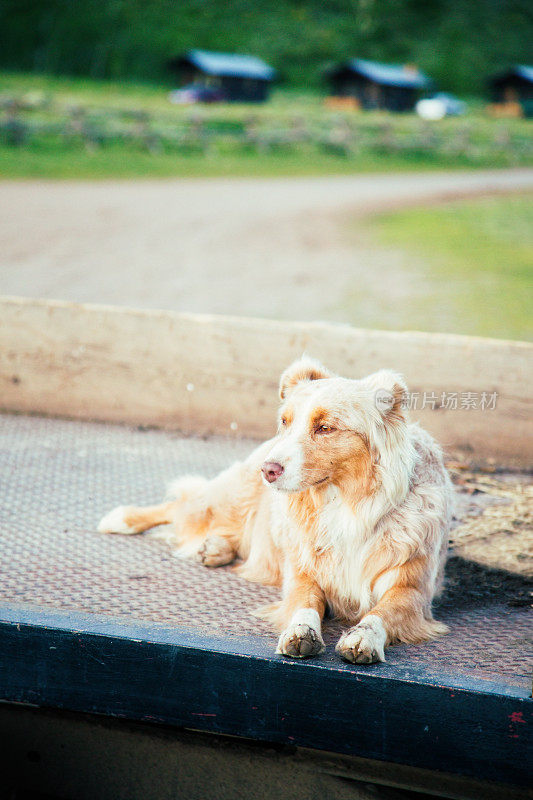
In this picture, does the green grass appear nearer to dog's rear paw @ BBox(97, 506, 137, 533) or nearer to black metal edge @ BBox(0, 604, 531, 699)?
dog's rear paw @ BBox(97, 506, 137, 533)

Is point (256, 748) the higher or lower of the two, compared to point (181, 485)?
lower

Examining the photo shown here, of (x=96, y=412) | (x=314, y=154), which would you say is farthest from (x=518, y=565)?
(x=314, y=154)

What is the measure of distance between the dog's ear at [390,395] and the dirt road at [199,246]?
295 inches

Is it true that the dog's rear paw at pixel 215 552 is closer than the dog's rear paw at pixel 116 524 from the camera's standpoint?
Yes

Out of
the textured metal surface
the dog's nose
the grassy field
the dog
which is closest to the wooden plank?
the textured metal surface

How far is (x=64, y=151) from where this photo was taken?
2280cm

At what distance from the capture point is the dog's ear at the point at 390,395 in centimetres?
302

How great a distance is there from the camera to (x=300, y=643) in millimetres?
2617

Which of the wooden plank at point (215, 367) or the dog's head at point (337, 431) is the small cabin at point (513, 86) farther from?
the dog's head at point (337, 431)

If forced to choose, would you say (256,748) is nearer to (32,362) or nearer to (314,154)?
(32,362)

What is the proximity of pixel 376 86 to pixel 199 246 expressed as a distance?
51015 millimetres

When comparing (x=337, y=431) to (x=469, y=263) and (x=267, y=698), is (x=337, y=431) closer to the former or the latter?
(x=267, y=698)

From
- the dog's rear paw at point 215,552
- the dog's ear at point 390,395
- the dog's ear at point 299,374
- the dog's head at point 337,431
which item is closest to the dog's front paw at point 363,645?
the dog's head at point 337,431

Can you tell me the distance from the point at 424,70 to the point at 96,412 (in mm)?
81298
